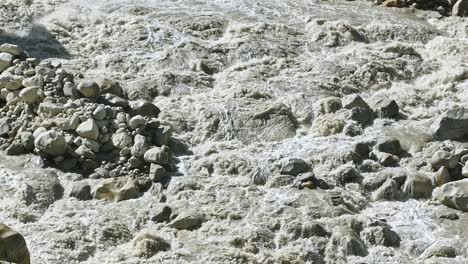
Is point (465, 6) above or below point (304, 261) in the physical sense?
above

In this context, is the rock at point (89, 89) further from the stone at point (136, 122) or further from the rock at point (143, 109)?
the stone at point (136, 122)

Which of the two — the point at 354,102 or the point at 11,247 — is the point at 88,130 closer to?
the point at 11,247

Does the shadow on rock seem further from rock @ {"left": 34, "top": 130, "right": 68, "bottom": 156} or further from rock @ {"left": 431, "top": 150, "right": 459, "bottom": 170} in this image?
rock @ {"left": 431, "top": 150, "right": 459, "bottom": 170}

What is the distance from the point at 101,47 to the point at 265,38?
2.51m

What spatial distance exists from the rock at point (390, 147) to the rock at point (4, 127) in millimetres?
4360

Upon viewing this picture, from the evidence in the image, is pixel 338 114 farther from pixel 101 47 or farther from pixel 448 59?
pixel 101 47

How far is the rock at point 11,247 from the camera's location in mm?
5973

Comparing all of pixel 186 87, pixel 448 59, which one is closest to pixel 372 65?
pixel 448 59

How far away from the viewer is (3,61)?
10062mm

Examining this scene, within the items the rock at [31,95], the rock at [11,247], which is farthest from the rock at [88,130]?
the rock at [11,247]

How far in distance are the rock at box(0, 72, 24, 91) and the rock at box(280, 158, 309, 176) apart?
3.53 m

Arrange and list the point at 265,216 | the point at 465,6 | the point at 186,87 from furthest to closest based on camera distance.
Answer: the point at 465,6 → the point at 186,87 → the point at 265,216

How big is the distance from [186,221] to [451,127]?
139 inches

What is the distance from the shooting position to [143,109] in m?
9.48
